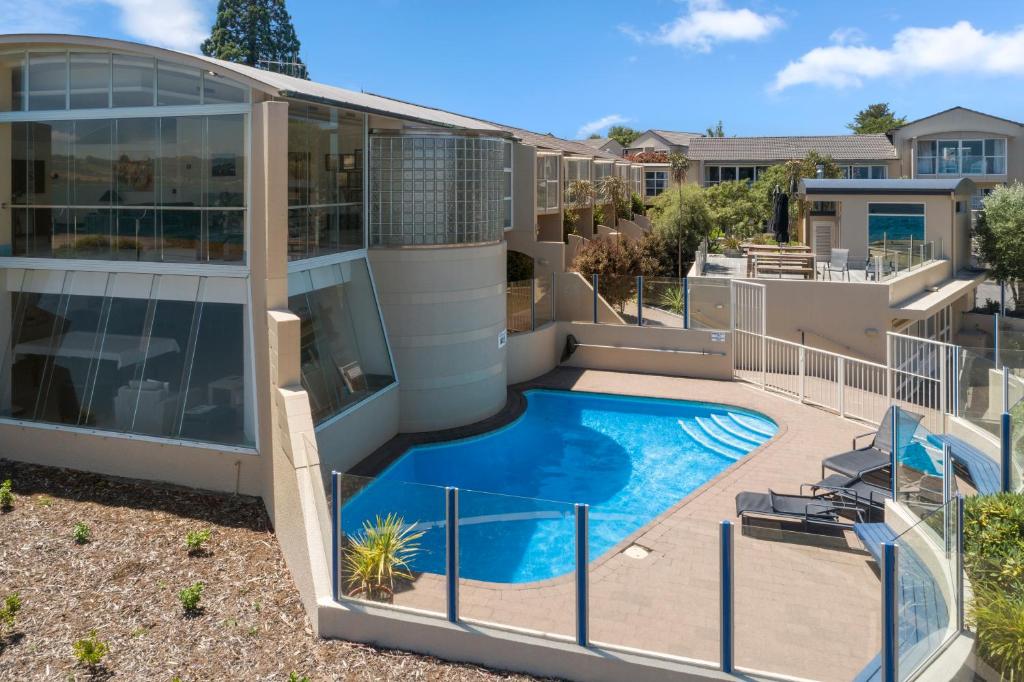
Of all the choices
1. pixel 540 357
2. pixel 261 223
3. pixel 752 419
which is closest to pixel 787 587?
pixel 261 223

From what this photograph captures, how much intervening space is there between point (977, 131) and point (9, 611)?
1935 inches

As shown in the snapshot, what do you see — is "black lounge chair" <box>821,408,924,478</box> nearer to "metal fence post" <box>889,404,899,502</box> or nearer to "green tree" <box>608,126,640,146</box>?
"metal fence post" <box>889,404,899,502</box>

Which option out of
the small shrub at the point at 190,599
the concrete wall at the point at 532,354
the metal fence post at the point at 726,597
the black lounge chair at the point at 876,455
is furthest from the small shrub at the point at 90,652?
the concrete wall at the point at 532,354

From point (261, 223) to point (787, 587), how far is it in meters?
8.76

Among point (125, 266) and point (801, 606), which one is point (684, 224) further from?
point (801, 606)

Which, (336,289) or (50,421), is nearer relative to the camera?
(50,421)

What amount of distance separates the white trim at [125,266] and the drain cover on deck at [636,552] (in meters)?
6.98

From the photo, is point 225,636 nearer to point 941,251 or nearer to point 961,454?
point 961,454

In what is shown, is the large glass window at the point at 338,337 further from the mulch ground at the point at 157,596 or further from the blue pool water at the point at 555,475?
the mulch ground at the point at 157,596

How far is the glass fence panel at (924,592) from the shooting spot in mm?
7062

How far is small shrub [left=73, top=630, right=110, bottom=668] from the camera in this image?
8396 millimetres

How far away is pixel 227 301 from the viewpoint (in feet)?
42.5

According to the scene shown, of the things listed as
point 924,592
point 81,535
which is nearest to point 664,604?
point 924,592

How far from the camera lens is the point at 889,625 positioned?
7.03m
